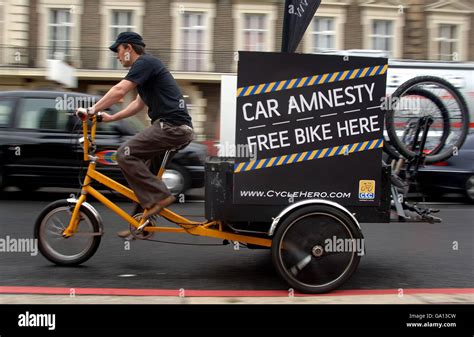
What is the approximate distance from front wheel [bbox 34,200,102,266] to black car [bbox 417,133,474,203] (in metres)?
7.49

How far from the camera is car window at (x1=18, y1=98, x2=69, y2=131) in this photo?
9992mm

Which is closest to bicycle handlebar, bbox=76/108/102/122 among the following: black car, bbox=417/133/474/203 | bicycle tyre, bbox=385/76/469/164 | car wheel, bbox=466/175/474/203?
bicycle tyre, bbox=385/76/469/164

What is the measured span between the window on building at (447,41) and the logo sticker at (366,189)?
22357 millimetres

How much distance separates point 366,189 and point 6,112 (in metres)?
7.34

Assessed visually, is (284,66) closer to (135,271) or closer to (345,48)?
(135,271)

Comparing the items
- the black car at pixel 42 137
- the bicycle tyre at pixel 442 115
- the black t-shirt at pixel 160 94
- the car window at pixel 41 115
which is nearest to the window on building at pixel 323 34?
the black car at pixel 42 137

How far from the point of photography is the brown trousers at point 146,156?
505 centimetres

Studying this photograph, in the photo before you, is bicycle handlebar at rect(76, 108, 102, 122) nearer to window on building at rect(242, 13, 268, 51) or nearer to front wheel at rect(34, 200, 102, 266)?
front wheel at rect(34, 200, 102, 266)

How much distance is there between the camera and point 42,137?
1002cm

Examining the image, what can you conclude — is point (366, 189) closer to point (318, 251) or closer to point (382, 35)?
point (318, 251)

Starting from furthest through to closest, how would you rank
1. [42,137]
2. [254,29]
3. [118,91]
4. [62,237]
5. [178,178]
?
1. [254,29]
2. [178,178]
3. [42,137]
4. [62,237]
5. [118,91]

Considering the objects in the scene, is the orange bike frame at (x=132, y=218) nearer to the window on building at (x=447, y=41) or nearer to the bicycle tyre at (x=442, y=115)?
the bicycle tyre at (x=442, y=115)

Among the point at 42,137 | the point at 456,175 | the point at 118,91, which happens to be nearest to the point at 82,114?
the point at 118,91
